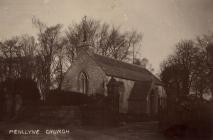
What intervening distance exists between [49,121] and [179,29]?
810 cm

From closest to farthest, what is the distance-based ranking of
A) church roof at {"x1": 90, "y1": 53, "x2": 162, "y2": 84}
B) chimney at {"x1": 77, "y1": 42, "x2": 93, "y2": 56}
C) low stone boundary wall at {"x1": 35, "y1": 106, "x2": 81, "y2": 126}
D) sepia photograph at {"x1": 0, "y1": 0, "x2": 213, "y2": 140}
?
1. sepia photograph at {"x1": 0, "y1": 0, "x2": 213, "y2": 140}
2. low stone boundary wall at {"x1": 35, "y1": 106, "x2": 81, "y2": 126}
3. church roof at {"x1": 90, "y1": 53, "x2": 162, "y2": 84}
4. chimney at {"x1": 77, "y1": 42, "x2": 93, "y2": 56}

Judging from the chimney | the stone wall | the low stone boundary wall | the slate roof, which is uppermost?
the chimney

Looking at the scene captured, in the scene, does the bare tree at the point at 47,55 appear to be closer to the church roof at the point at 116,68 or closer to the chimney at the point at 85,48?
the chimney at the point at 85,48

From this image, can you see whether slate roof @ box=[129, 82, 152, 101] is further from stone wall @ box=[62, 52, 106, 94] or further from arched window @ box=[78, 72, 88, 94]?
arched window @ box=[78, 72, 88, 94]

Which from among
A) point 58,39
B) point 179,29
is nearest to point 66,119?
point 179,29

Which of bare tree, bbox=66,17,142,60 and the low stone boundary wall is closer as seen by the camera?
the low stone boundary wall

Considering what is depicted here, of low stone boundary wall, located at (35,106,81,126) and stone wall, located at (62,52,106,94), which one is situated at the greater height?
stone wall, located at (62,52,106,94)

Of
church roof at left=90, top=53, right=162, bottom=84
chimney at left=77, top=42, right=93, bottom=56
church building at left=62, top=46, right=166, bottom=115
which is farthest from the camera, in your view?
chimney at left=77, top=42, right=93, bottom=56

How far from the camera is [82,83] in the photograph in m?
23.4

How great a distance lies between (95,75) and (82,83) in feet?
5.22

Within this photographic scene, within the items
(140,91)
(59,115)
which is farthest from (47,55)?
(59,115)

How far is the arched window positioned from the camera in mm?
23188

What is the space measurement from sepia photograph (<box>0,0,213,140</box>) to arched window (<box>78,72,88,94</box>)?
0.29ft

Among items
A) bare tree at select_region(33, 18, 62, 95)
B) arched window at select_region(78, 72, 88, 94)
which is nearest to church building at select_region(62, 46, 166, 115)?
arched window at select_region(78, 72, 88, 94)
